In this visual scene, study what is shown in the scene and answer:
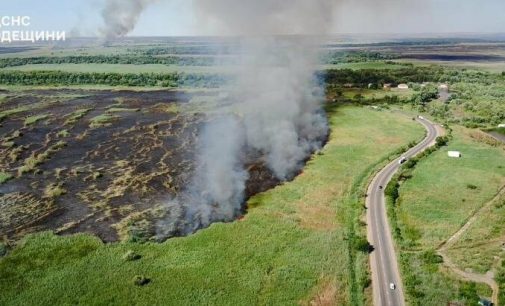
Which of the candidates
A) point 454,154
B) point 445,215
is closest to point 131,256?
point 445,215

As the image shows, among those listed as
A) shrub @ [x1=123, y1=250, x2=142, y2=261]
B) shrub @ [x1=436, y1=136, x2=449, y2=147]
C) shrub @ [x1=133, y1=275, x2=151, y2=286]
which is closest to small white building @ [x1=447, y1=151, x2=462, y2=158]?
shrub @ [x1=436, y1=136, x2=449, y2=147]

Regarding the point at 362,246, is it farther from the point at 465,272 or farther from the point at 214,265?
the point at 214,265

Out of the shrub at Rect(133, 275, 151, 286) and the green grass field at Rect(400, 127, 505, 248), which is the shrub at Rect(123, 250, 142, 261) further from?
the green grass field at Rect(400, 127, 505, 248)

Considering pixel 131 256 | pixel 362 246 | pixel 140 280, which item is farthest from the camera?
pixel 362 246

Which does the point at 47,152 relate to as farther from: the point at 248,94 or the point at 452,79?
the point at 452,79

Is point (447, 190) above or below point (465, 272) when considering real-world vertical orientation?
above

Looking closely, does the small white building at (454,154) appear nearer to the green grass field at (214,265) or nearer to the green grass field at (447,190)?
the green grass field at (447,190)

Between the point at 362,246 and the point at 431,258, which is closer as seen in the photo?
the point at 431,258
